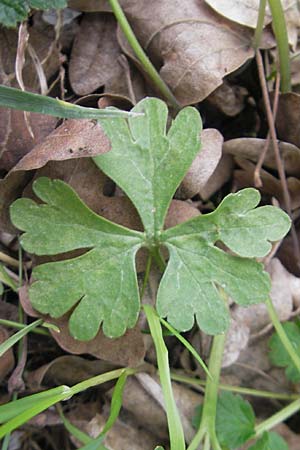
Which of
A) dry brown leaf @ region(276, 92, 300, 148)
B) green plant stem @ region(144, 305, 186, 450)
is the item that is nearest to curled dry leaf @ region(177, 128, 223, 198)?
dry brown leaf @ region(276, 92, 300, 148)

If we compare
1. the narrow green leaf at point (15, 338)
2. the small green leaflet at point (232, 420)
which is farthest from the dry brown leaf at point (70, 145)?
the small green leaflet at point (232, 420)

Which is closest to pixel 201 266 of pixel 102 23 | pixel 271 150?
pixel 271 150

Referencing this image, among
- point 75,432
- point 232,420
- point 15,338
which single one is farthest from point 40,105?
point 232,420

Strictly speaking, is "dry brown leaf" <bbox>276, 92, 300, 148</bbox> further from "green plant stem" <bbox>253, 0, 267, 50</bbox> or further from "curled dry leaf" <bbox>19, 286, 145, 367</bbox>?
"curled dry leaf" <bbox>19, 286, 145, 367</bbox>

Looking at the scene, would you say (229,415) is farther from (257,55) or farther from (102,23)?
(102,23)

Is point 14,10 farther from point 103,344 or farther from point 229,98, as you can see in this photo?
point 103,344

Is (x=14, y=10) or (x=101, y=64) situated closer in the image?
(x=14, y=10)
